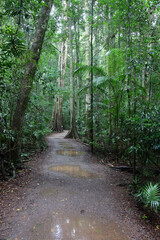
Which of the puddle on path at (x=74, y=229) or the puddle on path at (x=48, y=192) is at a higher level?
the puddle on path at (x=48, y=192)

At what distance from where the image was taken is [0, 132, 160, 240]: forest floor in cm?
279

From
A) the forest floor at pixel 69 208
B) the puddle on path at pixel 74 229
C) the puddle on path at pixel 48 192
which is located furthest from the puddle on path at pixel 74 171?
the puddle on path at pixel 74 229

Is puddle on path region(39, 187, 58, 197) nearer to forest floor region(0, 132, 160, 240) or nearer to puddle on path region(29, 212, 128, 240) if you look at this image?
forest floor region(0, 132, 160, 240)

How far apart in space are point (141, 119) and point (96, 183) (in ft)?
7.99

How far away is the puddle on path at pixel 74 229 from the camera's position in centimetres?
267

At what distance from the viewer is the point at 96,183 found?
514 cm

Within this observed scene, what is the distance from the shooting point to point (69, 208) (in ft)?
11.6

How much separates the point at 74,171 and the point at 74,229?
330 cm

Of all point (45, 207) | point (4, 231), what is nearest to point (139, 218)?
point (45, 207)

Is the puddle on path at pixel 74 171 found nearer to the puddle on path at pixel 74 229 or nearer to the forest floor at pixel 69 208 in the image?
the forest floor at pixel 69 208

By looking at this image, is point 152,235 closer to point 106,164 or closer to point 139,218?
point 139,218

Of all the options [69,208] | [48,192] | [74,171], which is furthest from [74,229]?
[74,171]

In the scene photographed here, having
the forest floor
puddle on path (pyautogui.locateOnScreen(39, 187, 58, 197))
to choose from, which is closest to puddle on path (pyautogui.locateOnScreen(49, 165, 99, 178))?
the forest floor

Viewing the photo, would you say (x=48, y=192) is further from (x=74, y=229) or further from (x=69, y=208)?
(x=74, y=229)
